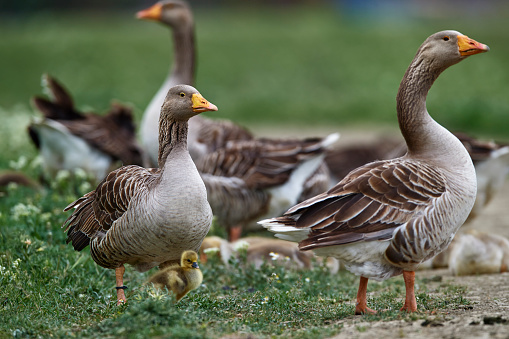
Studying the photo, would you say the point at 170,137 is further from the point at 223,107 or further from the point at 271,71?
the point at 271,71

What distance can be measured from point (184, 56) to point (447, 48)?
5.27 metres

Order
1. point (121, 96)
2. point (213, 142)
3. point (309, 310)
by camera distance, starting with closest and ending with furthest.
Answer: point (309, 310) → point (213, 142) → point (121, 96)

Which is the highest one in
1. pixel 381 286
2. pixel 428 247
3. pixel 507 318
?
pixel 428 247

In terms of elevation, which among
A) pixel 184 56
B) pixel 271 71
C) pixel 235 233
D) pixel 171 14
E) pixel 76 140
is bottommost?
pixel 235 233

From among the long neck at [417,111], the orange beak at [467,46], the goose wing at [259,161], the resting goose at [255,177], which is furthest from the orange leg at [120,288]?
the orange beak at [467,46]

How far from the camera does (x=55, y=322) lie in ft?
15.8

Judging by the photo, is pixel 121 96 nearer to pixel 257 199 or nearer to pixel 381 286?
pixel 257 199

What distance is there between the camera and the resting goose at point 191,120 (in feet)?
29.9

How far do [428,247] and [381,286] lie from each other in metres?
1.82

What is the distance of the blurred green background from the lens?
63.0 ft

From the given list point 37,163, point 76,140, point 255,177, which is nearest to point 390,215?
point 255,177

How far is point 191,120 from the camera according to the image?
9.20 m

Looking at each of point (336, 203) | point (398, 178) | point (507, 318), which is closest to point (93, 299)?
point (336, 203)

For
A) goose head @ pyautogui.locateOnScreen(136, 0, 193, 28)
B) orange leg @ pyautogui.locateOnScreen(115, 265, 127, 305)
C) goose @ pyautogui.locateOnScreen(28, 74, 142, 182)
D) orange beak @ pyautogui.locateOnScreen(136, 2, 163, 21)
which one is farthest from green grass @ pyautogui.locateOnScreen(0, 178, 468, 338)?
goose head @ pyautogui.locateOnScreen(136, 0, 193, 28)
